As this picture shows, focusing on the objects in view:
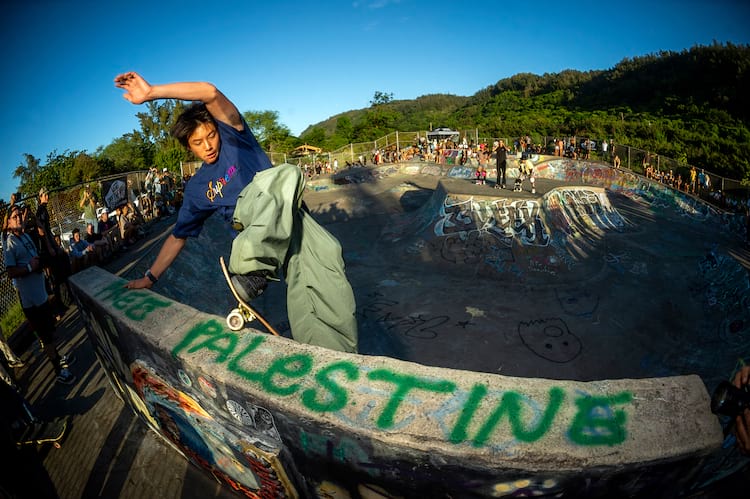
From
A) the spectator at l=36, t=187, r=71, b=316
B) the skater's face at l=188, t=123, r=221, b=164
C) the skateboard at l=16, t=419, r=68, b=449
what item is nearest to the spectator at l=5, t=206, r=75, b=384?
the spectator at l=36, t=187, r=71, b=316

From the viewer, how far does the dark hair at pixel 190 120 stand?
2.32 meters

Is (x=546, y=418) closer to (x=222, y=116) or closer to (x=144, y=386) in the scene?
(x=222, y=116)

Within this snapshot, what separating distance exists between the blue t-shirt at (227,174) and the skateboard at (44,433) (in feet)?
9.43

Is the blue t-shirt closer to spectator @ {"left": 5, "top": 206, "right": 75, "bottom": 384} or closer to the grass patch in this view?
spectator @ {"left": 5, "top": 206, "right": 75, "bottom": 384}

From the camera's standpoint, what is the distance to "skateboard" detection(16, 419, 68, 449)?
3.54m

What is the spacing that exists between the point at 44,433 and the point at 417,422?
14.0 feet

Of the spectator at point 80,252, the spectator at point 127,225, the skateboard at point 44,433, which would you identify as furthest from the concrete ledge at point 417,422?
the spectator at point 127,225

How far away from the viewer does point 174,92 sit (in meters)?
1.93

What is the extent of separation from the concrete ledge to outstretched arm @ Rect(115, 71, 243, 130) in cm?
145

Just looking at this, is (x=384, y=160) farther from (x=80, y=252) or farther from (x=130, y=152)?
(x=130, y=152)

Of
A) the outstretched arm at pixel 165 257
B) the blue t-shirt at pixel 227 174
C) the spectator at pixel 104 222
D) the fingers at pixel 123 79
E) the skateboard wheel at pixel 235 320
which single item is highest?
the fingers at pixel 123 79

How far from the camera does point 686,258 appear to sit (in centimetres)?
1115

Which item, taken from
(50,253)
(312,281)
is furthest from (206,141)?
(50,253)

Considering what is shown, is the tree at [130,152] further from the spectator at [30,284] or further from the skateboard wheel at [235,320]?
the skateboard wheel at [235,320]
